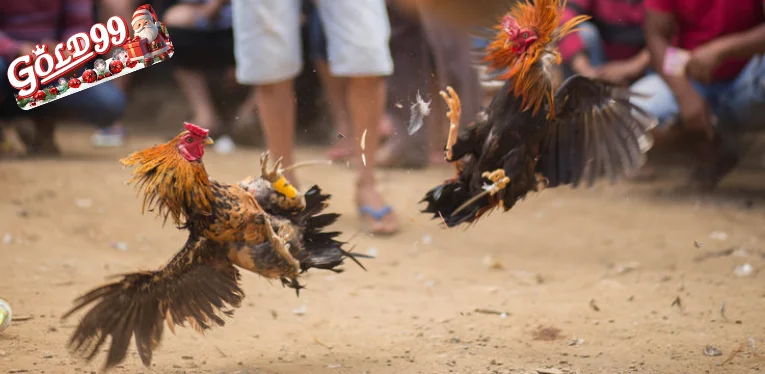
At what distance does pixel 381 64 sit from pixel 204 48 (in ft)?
5.81

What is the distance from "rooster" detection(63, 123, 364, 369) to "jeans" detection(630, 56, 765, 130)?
2420 mm

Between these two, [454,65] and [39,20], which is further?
[39,20]

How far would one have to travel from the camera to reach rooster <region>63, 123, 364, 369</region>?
1.94m

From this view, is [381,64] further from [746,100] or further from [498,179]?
[746,100]

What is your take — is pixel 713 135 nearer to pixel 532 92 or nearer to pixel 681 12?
pixel 681 12

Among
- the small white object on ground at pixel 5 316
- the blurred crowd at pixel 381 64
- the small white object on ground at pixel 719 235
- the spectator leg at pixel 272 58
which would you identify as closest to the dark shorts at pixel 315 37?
the blurred crowd at pixel 381 64

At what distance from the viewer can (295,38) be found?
103 inches

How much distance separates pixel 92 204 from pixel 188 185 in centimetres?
206

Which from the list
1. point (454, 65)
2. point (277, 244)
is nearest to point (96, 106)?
point (454, 65)

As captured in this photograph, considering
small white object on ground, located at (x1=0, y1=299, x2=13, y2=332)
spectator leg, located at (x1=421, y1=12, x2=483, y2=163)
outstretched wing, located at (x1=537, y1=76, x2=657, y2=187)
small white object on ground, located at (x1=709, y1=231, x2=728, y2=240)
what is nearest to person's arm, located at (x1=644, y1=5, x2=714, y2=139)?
small white object on ground, located at (x1=709, y1=231, x2=728, y2=240)

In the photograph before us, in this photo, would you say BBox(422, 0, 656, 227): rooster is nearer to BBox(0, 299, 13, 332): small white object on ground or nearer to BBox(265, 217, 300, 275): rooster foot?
BBox(265, 217, 300, 275): rooster foot

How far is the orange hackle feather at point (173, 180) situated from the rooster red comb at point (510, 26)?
835 mm

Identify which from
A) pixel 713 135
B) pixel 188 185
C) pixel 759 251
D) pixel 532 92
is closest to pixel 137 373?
pixel 188 185

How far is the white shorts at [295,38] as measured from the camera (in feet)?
8.20
